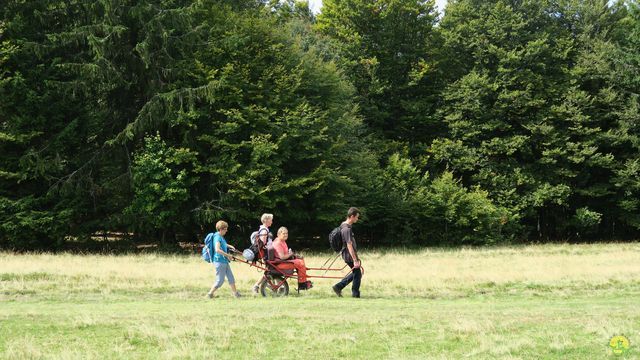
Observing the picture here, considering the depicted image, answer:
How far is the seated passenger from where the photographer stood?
1391 cm

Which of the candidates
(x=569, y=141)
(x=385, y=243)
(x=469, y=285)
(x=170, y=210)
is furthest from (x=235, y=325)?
(x=569, y=141)

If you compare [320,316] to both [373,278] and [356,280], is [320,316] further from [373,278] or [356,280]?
[373,278]

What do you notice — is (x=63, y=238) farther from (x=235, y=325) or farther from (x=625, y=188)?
(x=625, y=188)

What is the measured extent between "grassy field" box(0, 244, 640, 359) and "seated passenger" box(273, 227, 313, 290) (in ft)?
1.12

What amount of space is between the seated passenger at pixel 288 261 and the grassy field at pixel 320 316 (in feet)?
1.12

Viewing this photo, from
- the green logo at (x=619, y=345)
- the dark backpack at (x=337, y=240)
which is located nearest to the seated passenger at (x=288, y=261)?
the dark backpack at (x=337, y=240)

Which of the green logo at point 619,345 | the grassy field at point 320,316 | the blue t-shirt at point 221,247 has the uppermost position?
the blue t-shirt at point 221,247

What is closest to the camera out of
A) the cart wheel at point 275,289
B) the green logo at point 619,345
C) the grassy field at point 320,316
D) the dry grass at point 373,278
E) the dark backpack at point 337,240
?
the green logo at point 619,345

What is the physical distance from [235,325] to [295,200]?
23518 mm

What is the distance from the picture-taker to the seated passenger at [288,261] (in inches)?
547

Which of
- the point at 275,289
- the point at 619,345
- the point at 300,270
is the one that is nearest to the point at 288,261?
the point at 300,270

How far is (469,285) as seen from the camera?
16547 mm

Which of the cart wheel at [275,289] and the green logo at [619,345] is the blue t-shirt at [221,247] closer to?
the cart wheel at [275,289]

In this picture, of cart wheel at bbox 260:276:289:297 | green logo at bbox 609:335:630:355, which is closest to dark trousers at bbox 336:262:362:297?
cart wheel at bbox 260:276:289:297
